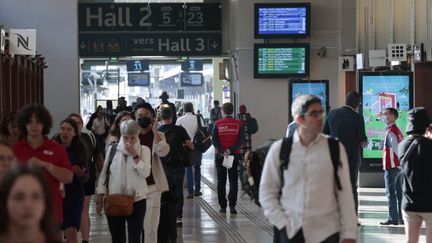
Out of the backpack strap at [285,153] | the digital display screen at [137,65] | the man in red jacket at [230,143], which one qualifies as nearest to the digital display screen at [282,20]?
the man in red jacket at [230,143]

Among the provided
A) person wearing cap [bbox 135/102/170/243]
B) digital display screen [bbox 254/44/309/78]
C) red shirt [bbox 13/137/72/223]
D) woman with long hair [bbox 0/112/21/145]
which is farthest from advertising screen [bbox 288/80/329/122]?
red shirt [bbox 13/137/72/223]

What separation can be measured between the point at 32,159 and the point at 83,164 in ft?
6.46

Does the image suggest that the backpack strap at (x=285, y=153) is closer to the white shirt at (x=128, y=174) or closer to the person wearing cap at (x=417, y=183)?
the person wearing cap at (x=417, y=183)

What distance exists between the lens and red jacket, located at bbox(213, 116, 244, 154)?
14914 millimetres

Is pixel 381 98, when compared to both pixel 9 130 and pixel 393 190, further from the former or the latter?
pixel 9 130

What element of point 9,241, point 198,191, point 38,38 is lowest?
point 198,191

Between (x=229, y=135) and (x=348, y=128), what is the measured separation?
3.44 meters

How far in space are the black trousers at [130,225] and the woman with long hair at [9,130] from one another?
4.09 feet

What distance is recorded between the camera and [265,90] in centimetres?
2419

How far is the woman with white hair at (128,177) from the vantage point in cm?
877

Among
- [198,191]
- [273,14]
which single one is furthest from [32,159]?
[273,14]

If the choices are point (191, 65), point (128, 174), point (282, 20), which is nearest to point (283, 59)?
point (282, 20)

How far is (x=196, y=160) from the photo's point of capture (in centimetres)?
1650

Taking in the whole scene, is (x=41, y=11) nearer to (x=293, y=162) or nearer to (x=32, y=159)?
(x=32, y=159)
